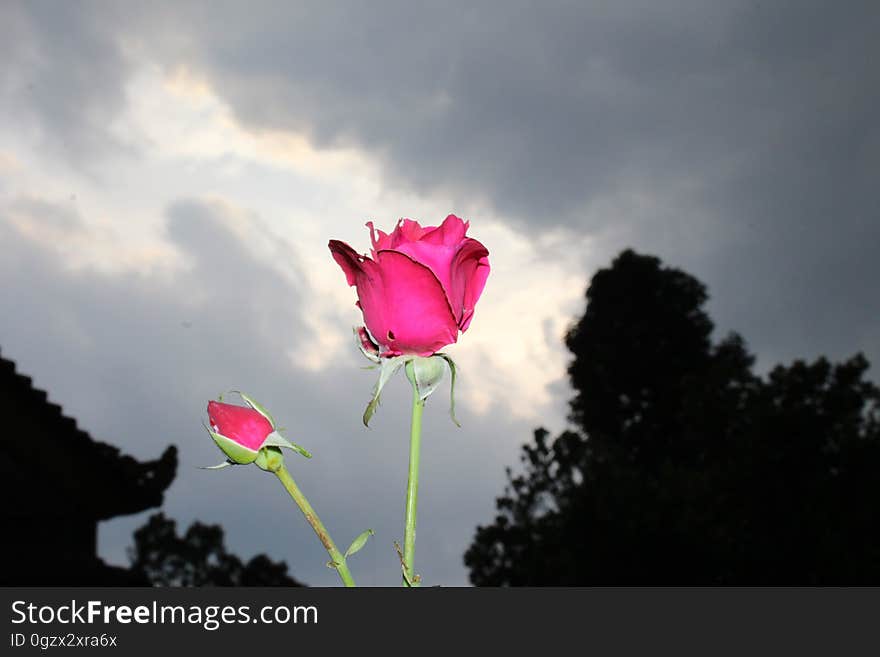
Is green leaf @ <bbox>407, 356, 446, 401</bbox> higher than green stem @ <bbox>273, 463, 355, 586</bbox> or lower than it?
higher

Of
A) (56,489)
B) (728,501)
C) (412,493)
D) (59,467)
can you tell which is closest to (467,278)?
(412,493)

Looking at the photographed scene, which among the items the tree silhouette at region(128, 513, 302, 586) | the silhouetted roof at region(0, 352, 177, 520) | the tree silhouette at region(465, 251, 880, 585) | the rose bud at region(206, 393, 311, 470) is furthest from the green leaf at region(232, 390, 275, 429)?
the tree silhouette at region(128, 513, 302, 586)

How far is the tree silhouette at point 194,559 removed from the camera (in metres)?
51.7

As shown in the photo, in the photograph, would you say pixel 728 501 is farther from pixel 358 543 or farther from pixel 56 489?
pixel 358 543

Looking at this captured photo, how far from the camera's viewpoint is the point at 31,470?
940 cm

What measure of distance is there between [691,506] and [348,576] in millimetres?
20439

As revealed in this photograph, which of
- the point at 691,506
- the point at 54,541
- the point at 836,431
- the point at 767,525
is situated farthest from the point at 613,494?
the point at 54,541

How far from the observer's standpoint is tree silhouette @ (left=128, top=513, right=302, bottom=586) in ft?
170

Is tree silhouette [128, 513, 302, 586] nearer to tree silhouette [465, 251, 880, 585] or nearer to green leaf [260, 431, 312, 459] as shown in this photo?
tree silhouette [465, 251, 880, 585]

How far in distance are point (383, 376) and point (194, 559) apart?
183ft

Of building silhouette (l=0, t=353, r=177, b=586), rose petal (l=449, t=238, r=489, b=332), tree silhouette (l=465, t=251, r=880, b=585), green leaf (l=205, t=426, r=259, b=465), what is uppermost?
tree silhouette (l=465, t=251, r=880, b=585)

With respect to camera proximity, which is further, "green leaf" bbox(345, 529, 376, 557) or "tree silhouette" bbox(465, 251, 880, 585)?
"tree silhouette" bbox(465, 251, 880, 585)

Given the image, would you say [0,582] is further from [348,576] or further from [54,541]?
[348,576]
